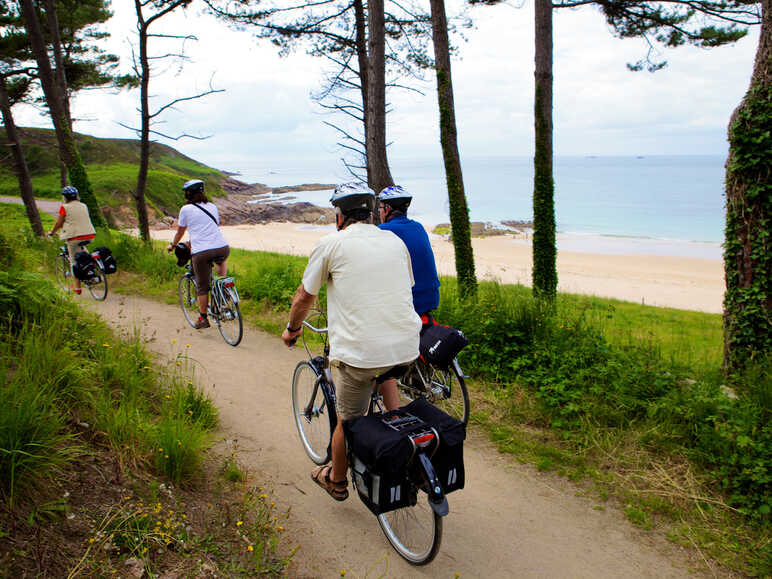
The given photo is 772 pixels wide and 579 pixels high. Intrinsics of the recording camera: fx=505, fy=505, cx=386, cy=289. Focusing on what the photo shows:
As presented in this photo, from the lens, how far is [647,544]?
3.47 m

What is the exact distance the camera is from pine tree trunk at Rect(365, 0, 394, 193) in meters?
8.53

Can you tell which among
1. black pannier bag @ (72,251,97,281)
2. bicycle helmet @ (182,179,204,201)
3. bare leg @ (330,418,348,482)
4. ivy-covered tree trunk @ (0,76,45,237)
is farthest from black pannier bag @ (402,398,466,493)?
ivy-covered tree trunk @ (0,76,45,237)

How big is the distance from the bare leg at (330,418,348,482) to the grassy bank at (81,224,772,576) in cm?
180

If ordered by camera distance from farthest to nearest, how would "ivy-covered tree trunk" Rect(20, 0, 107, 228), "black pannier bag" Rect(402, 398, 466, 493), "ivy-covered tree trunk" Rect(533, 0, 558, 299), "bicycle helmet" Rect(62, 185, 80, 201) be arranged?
"ivy-covered tree trunk" Rect(20, 0, 107, 228), "ivy-covered tree trunk" Rect(533, 0, 558, 299), "bicycle helmet" Rect(62, 185, 80, 201), "black pannier bag" Rect(402, 398, 466, 493)

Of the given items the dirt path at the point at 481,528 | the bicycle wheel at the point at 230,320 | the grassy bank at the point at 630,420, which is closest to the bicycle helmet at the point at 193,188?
the bicycle wheel at the point at 230,320

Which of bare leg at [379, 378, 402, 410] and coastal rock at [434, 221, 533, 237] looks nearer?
bare leg at [379, 378, 402, 410]

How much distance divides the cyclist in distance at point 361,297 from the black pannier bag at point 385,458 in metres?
0.28

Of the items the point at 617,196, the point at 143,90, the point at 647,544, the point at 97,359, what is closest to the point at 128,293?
the point at 97,359

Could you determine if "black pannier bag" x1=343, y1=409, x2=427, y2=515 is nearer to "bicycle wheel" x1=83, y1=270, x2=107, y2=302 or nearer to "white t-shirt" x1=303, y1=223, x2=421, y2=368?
"white t-shirt" x1=303, y1=223, x2=421, y2=368

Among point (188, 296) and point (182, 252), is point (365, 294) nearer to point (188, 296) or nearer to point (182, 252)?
point (182, 252)

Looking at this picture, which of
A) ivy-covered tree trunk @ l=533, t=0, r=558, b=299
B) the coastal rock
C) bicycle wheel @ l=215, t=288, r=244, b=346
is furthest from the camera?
the coastal rock

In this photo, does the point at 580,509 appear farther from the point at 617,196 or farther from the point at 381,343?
the point at 617,196

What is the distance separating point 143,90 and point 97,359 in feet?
43.4

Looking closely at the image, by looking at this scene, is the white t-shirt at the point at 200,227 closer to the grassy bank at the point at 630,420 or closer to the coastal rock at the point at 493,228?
the grassy bank at the point at 630,420
